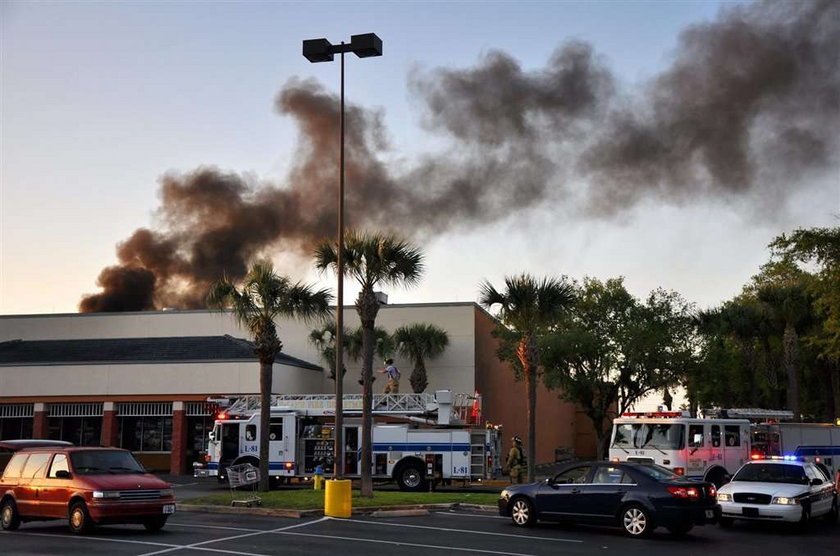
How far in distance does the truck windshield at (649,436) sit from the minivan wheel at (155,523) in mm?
13208

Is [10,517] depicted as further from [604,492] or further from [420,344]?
[420,344]

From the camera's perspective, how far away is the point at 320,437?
31.9 meters

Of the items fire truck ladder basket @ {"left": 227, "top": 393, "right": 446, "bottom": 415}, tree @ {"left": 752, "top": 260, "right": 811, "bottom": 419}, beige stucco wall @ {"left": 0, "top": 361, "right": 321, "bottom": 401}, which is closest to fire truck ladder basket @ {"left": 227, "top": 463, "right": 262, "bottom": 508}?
fire truck ladder basket @ {"left": 227, "top": 393, "right": 446, "bottom": 415}

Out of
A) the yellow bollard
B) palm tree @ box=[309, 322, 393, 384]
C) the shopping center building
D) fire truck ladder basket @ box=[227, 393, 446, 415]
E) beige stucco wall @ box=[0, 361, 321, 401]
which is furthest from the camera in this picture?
palm tree @ box=[309, 322, 393, 384]

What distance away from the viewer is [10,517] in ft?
59.9

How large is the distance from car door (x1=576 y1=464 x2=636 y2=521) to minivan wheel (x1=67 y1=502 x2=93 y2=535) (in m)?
9.51

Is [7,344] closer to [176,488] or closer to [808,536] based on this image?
[176,488]

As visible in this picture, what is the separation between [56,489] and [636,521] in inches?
442

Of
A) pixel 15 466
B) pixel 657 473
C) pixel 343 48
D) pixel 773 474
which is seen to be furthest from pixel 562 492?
pixel 343 48

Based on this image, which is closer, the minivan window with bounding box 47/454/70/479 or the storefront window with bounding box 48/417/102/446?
the minivan window with bounding box 47/454/70/479

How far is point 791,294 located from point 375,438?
82.4 ft

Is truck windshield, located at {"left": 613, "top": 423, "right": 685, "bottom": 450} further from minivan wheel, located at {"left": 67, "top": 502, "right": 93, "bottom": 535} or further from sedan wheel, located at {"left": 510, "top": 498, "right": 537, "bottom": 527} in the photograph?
minivan wheel, located at {"left": 67, "top": 502, "right": 93, "bottom": 535}

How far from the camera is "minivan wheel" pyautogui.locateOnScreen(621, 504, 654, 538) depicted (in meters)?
17.7

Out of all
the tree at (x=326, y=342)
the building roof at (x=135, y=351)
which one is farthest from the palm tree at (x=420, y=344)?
the building roof at (x=135, y=351)
